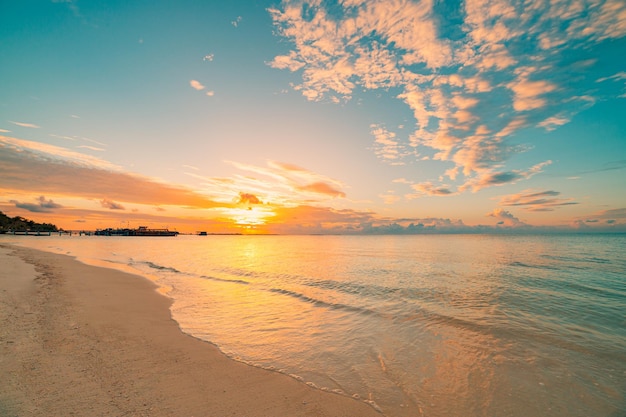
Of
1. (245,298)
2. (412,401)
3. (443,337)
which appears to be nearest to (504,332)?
(443,337)

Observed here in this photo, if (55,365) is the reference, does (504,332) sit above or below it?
below

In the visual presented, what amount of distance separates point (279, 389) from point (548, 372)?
810 cm

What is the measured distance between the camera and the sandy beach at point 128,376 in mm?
5422

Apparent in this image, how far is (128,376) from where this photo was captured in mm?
6629

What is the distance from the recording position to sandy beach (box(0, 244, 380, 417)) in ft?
17.8

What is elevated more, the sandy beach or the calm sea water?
the sandy beach

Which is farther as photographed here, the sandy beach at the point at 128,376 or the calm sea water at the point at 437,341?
the calm sea water at the point at 437,341

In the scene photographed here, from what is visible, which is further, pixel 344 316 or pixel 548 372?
pixel 344 316

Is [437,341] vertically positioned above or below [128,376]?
below

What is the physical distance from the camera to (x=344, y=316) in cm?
1415

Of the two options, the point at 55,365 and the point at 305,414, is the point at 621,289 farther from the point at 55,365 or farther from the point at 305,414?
the point at 55,365

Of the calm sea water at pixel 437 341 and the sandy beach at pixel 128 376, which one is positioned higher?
the sandy beach at pixel 128 376

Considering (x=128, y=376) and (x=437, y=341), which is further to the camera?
(x=437, y=341)

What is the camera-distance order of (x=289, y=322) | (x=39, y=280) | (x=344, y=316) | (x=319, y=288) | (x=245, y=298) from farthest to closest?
(x=319, y=288) < (x=39, y=280) < (x=245, y=298) < (x=344, y=316) < (x=289, y=322)
